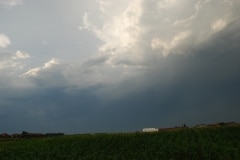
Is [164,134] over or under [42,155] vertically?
over

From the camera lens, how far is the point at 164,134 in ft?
196

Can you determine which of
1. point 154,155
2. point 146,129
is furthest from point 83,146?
point 146,129

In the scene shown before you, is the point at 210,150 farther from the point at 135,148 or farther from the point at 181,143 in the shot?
the point at 135,148

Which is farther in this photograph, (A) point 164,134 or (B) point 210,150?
(A) point 164,134

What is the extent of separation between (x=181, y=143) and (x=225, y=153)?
861 centimetres

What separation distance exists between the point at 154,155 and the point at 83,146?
43.7ft

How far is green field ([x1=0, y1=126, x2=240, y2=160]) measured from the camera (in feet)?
147

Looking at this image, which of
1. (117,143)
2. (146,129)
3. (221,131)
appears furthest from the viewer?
(146,129)

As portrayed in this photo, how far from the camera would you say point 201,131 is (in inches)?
2389

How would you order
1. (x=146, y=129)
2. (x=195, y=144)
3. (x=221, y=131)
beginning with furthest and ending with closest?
(x=146, y=129)
(x=221, y=131)
(x=195, y=144)

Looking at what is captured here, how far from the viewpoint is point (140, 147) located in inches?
2020

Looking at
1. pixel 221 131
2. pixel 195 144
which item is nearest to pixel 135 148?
pixel 195 144

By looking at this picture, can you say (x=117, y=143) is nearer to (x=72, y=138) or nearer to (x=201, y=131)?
(x=72, y=138)

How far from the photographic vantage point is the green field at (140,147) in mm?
44938
